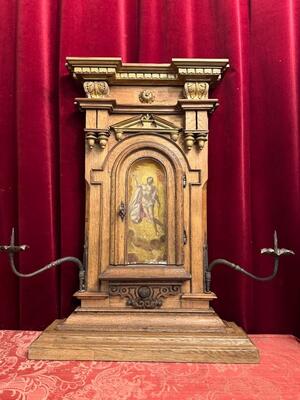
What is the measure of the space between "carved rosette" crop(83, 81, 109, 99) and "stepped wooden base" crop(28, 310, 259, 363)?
0.72 m

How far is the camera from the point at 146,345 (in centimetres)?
96

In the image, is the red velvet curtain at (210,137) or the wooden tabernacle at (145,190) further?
the red velvet curtain at (210,137)

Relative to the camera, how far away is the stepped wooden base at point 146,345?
94 cm

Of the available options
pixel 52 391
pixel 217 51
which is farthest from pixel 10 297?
pixel 217 51

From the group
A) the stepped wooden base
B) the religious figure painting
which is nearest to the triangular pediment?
the religious figure painting

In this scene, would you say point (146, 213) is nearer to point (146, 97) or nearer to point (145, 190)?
point (145, 190)

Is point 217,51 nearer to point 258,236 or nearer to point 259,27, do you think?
point 259,27

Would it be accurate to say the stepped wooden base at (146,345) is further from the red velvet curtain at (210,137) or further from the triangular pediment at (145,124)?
the triangular pediment at (145,124)

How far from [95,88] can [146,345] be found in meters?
0.79

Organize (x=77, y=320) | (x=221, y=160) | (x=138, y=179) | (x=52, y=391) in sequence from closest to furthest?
1. (x=52, y=391)
2. (x=77, y=320)
3. (x=138, y=179)
4. (x=221, y=160)

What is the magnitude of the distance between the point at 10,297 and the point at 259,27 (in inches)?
51.7

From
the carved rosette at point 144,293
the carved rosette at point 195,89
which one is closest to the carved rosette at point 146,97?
the carved rosette at point 195,89

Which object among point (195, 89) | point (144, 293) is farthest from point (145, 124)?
point (144, 293)

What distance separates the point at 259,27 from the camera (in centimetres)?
129
